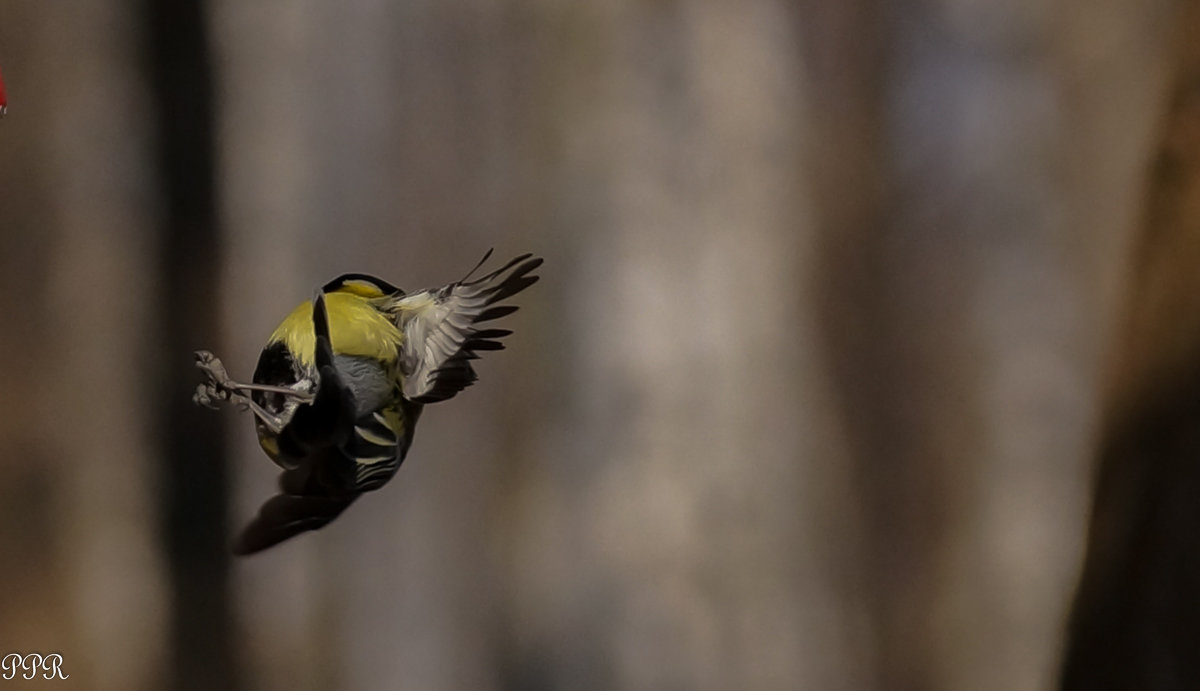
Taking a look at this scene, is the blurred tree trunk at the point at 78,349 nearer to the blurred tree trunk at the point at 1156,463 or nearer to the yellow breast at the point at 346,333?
the yellow breast at the point at 346,333

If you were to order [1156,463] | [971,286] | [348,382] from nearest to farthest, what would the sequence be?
[348,382] → [1156,463] → [971,286]

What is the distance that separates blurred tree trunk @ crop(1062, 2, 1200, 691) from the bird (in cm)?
67

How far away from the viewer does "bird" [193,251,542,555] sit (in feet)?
1.81

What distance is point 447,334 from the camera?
620 millimetres

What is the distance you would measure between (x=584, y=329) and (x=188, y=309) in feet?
1.41

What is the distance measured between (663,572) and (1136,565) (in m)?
0.46

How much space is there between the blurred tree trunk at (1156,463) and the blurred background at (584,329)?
33mm

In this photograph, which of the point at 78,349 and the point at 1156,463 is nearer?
the point at 1156,463

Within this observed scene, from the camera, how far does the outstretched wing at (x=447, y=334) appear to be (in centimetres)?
61

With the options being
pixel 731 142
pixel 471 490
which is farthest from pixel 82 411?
pixel 731 142

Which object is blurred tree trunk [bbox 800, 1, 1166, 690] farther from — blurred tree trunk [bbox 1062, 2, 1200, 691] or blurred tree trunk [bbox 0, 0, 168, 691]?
blurred tree trunk [bbox 0, 0, 168, 691]

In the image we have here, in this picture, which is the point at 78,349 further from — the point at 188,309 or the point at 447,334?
the point at 447,334

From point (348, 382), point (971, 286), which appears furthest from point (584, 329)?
point (348, 382)

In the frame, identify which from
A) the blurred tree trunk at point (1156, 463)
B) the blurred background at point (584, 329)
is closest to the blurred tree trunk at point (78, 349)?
the blurred background at point (584, 329)
